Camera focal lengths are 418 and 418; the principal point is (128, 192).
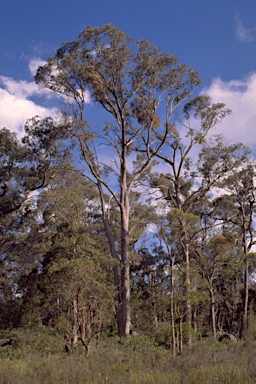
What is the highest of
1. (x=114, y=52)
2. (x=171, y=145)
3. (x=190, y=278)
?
(x=114, y=52)

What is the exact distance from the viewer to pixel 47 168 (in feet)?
61.9

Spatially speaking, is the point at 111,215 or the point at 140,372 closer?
the point at 140,372

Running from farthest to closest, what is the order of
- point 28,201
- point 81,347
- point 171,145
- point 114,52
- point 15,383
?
1. point 171,145
2. point 28,201
3. point 114,52
4. point 81,347
5. point 15,383

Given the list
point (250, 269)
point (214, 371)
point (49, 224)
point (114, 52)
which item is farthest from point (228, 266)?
point (214, 371)

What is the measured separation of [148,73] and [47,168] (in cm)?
627

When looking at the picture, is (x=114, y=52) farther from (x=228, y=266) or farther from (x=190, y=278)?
(x=228, y=266)

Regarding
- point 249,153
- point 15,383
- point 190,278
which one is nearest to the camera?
point 15,383

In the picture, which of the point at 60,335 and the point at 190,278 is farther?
the point at 190,278

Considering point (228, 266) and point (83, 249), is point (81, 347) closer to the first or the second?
point (83, 249)

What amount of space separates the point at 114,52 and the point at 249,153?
35.6 ft

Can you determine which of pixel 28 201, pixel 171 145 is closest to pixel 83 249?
pixel 28 201

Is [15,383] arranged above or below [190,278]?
below

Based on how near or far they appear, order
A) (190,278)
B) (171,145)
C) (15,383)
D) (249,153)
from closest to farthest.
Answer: (15,383), (190,278), (171,145), (249,153)

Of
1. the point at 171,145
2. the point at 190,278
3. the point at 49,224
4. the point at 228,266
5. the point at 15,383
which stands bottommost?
the point at 15,383
